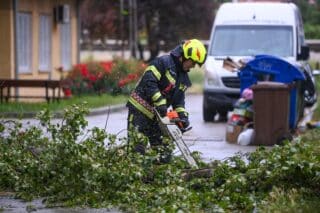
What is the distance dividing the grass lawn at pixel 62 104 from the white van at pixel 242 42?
7.04 feet

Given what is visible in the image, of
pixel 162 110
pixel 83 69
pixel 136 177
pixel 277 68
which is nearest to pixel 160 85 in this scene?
pixel 162 110

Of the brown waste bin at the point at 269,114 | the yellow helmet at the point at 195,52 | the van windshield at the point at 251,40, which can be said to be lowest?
the brown waste bin at the point at 269,114

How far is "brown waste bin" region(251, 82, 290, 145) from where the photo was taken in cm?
1705

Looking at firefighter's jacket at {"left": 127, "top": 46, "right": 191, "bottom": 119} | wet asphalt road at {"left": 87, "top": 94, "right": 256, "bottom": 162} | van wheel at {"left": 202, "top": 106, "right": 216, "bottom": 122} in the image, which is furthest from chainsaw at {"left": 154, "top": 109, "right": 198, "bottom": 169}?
van wheel at {"left": 202, "top": 106, "right": 216, "bottom": 122}

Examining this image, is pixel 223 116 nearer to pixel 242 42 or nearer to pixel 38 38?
pixel 242 42

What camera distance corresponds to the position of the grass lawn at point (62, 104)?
21.1 m

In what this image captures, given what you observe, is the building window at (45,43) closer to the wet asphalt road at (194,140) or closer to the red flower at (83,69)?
the red flower at (83,69)

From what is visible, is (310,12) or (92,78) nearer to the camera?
(92,78)

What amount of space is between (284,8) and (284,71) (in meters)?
4.53

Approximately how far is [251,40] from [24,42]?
26.1ft

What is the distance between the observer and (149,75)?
1127cm

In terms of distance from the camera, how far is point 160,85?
1147 centimetres

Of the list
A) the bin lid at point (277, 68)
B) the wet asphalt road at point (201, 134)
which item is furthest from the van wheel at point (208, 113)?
the bin lid at point (277, 68)

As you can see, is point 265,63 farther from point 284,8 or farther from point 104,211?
point 104,211
